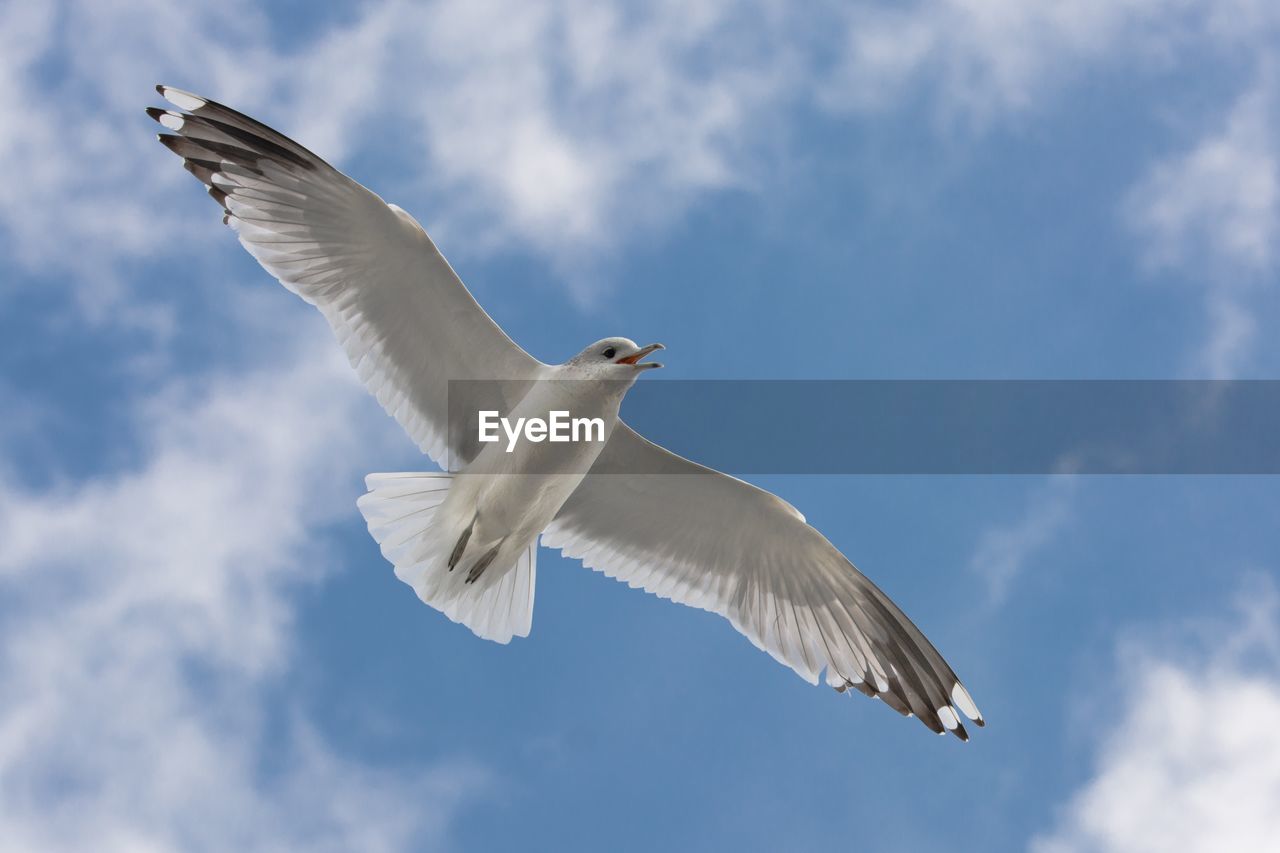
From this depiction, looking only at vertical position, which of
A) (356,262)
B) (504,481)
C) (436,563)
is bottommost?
(436,563)

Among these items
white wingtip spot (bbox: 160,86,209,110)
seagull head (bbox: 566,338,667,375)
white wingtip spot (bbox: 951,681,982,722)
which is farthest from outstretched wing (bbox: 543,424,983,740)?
white wingtip spot (bbox: 160,86,209,110)

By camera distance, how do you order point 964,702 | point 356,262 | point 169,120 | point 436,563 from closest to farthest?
point 169,120
point 356,262
point 436,563
point 964,702

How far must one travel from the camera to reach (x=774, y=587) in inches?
284

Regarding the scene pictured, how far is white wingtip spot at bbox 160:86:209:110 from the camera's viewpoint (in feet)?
20.6

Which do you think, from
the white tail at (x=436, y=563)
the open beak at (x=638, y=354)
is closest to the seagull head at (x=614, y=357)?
the open beak at (x=638, y=354)

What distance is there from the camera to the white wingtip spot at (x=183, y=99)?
20.6ft

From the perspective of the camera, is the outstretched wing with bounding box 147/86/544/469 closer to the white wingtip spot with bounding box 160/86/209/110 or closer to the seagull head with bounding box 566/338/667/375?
the white wingtip spot with bounding box 160/86/209/110

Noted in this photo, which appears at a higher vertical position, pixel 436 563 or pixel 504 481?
pixel 504 481

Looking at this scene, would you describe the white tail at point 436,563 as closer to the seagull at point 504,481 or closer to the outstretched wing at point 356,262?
the seagull at point 504,481

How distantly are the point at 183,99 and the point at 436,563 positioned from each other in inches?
97.6

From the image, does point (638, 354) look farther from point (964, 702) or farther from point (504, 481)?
point (964, 702)

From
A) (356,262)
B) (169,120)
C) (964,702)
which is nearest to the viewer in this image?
(169,120)

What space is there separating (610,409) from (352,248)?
56.6 inches

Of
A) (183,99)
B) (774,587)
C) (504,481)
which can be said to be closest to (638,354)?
(504,481)
